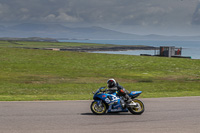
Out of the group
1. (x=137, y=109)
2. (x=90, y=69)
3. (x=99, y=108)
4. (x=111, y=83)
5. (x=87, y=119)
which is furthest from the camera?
(x=90, y=69)

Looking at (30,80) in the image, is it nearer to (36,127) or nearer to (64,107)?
(64,107)

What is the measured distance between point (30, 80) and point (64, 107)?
54.7 feet

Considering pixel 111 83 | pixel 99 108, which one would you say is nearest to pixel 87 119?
pixel 99 108

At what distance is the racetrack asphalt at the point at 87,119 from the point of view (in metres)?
10.3

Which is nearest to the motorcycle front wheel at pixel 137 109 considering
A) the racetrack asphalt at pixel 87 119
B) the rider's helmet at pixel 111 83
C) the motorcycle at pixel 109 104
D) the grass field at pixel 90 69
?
the motorcycle at pixel 109 104

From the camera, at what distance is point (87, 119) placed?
1196 centimetres

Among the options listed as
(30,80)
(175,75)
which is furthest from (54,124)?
(175,75)

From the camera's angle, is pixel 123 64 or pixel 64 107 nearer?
pixel 64 107

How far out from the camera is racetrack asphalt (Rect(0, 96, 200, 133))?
10.3 m

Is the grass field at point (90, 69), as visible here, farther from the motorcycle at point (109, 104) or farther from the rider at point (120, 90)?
the rider at point (120, 90)

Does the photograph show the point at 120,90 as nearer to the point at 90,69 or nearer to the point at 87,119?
the point at 87,119

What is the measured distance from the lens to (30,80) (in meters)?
30.4

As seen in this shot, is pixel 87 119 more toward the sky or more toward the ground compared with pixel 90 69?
more toward the sky

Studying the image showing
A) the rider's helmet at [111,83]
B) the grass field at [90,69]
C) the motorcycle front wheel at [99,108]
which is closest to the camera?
the rider's helmet at [111,83]
